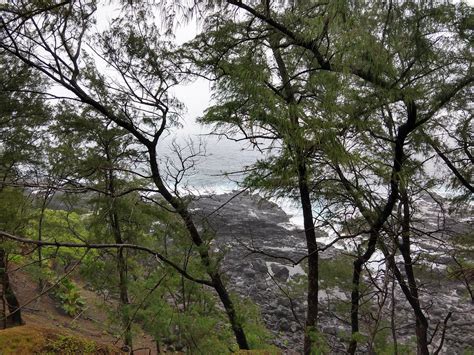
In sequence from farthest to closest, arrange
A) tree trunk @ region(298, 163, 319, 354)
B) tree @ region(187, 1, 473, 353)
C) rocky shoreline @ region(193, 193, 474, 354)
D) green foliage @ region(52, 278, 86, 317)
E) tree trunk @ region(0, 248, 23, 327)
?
1. green foliage @ region(52, 278, 86, 317)
2. rocky shoreline @ region(193, 193, 474, 354)
3. tree trunk @ region(0, 248, 23, 327)
4. tree trunk @ region(298, 163, 319, 354)
5. tree @ region(187, 1, 473, 353)

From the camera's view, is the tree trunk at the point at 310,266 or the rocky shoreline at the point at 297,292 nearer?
the tree trunk at the point at 310,266

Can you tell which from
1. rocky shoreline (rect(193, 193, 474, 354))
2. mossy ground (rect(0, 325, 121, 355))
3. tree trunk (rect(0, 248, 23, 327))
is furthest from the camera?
rocky shoreline (rect(193, 193, 474, 354))

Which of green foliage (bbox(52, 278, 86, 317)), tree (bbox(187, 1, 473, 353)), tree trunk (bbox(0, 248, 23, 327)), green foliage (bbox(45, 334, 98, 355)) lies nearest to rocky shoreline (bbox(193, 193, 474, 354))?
tree (bbox(187, 1, 473, 353))

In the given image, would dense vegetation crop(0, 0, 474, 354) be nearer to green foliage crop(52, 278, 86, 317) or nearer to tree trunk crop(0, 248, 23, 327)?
tree trunk crop(0, 248, 23, 327)

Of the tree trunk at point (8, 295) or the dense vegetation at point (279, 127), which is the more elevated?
the dense vegetation at point (279, 127)

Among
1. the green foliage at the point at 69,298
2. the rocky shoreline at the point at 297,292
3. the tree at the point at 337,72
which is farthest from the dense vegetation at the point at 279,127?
the green foliage at the point at 69,298

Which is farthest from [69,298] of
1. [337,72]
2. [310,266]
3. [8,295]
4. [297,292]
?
[337,72]

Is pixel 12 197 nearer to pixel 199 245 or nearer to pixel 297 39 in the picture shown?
pixel 199 245

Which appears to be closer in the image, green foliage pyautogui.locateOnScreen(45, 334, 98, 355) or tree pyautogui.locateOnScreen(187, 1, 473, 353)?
green foliage pyautogui.locateOnScreen(45, 334, 98, 355)

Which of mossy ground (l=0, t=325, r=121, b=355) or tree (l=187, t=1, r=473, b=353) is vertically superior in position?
tree (l=187, t=1, r=473, b=353)

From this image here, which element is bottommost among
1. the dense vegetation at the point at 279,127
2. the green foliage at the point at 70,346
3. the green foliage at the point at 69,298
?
the green foliage at the point at 69,298

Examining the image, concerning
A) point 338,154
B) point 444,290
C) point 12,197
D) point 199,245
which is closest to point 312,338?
point 199,245

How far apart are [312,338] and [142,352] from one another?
667cm

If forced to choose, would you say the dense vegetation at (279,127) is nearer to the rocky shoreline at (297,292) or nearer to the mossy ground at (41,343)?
the mossy ground at (41,343)
